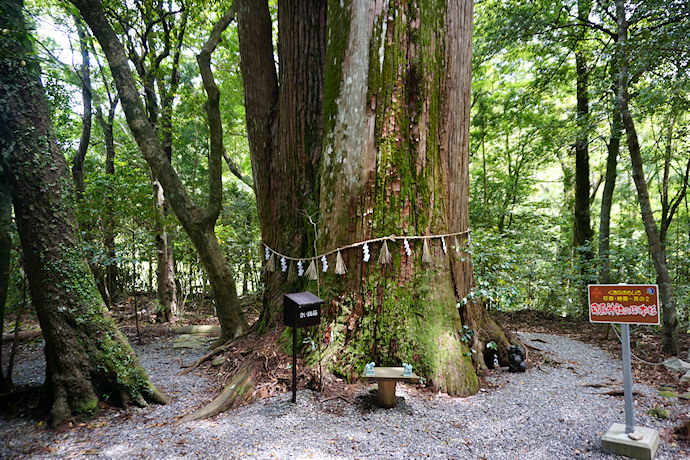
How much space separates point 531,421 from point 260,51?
4.94m

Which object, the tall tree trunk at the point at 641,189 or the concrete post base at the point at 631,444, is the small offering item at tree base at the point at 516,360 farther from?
the tall tree trunk at the point at 641,189

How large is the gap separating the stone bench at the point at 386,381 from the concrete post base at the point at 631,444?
48.9 inches

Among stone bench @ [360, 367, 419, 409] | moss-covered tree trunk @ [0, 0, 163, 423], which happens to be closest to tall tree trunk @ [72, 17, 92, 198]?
moss-covered tree trunk @ [0, 0, 163, 423]

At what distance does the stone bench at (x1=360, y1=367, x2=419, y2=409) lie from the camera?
9.26ft

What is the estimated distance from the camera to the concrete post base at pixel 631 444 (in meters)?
2.14

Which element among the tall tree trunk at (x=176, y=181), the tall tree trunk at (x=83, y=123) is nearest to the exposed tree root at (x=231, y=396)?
the tall tree trunk at (x=176, y=181)

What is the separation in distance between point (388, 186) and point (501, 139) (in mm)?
7930

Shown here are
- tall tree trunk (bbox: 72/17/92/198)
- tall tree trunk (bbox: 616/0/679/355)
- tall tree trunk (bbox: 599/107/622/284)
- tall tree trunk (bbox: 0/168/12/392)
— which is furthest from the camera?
tall tree trunk (bbox: 72/17/92/198)

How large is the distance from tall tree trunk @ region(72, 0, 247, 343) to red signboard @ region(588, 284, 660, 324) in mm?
4105

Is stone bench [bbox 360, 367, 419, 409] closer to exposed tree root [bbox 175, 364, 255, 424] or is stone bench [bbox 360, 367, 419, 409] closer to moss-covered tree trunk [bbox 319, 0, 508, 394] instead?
moss-covered tree trunk [bbox 319, 0, 508, 394]

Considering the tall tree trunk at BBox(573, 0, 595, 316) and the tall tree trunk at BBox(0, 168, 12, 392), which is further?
the tall tree trunk at BBox(573, 0, 595, 316)

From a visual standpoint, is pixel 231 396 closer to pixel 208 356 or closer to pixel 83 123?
pixel 208 356

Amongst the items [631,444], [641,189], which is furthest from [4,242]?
[641,189]

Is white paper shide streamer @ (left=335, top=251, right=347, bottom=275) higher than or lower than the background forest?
lower
